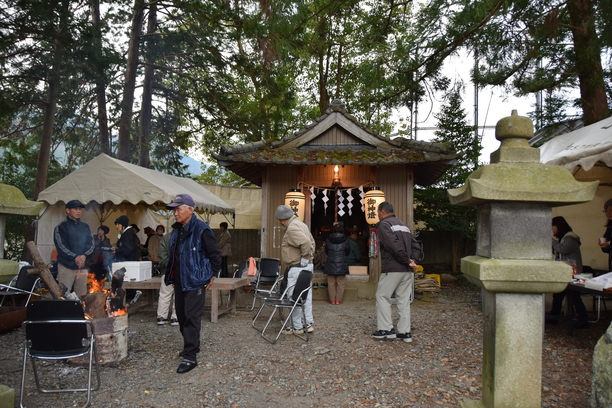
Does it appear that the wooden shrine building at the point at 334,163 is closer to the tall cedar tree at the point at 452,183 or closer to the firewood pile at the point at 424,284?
the firewood pile at the point at 424,284

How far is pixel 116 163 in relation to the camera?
32.0 feet

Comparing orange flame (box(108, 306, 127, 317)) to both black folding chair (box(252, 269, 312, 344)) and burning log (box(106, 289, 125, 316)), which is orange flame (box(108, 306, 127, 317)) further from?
black folding chair (box(252, 269, 312, 344))

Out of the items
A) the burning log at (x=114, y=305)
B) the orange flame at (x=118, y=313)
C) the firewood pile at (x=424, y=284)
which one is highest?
the burning log at (x=114, y=305)

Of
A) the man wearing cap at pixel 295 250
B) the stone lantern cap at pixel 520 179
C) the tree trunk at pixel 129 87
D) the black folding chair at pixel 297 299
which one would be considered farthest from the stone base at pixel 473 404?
the tree trunk at pixel 129 87

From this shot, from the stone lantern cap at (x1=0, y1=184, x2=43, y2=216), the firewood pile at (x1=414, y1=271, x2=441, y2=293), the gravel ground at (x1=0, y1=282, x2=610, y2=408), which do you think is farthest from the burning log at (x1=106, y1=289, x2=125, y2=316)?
the firewood pile at (x1=414, y1=271, x2=441, y2=293)

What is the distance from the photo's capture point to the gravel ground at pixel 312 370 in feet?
13.4

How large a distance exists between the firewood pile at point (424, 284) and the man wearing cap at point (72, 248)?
7300 mm

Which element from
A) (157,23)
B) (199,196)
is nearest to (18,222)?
(199,196)

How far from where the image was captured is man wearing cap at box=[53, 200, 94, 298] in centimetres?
674

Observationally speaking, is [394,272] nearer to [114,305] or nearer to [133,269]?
[114,305]

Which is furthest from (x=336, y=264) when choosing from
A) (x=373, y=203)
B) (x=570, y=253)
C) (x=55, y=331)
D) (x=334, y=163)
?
(x=55, y=331)

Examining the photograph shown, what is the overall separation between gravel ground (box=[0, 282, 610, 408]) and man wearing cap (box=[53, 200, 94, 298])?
1.02 m

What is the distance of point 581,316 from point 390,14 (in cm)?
604

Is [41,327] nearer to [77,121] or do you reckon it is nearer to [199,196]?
[199,196]
